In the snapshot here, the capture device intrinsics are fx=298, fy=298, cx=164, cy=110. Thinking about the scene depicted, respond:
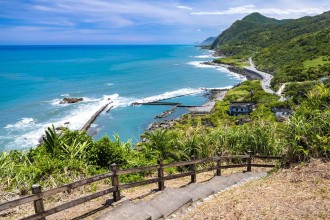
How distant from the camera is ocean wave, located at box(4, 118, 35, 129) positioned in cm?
4529

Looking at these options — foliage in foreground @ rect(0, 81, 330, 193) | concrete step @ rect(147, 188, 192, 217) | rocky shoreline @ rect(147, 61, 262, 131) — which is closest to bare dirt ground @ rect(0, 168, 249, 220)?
concrete step @ rect(147, 188, 192, 217)

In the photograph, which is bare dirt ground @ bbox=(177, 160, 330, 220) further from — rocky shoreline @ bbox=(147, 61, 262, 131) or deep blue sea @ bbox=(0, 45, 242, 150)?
deep blue sea @ bbox=(0, 45, 242, 150)

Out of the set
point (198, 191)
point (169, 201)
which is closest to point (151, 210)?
point (169, 201)

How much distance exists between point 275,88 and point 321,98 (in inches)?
2485

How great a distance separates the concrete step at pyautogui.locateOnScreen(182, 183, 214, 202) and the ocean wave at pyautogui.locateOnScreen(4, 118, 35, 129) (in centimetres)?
4328

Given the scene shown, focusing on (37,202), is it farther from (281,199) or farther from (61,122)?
(61,122)

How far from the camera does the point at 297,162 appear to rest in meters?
8.98

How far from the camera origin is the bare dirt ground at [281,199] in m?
5.95

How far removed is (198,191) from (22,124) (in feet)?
148

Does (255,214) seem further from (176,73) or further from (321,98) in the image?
(176,73)

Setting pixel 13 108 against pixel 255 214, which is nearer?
pixel 255 214

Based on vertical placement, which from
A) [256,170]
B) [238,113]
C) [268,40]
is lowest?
[238,113]

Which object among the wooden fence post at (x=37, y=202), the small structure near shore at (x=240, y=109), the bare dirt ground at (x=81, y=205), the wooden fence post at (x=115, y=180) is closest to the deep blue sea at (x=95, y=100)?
the small structure near shore at (x=240, y=109)

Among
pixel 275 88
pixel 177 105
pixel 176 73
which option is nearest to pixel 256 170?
pixel 177 105
